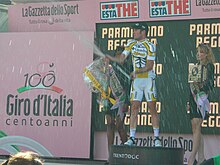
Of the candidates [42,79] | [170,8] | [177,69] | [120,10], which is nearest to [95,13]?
[120,10]

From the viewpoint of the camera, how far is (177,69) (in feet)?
33.4

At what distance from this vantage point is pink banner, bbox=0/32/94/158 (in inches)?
444

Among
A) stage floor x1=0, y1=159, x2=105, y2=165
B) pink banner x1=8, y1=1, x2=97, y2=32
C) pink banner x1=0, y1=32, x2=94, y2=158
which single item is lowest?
stage floor x1=0, y1=159, x2=105, y2=165

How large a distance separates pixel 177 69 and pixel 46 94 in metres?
2.67

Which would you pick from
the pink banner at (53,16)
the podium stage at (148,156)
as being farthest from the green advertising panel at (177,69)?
the podium stage at (148,156)

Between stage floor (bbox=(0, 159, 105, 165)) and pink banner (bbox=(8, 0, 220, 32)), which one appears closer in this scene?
pink banner (bbox=(8, 0, 220, 32))

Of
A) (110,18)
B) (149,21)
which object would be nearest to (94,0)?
(110,18)

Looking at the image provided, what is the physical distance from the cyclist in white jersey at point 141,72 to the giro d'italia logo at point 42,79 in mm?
2741

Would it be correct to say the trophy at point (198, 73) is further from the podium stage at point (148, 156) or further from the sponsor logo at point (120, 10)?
the sponsor logo at point (120, 10)

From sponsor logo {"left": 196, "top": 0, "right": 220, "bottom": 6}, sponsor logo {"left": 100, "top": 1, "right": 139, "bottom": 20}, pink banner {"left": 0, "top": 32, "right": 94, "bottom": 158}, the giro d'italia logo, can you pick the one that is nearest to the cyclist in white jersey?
sponsor logo {"left": 196, "top": 0, "right": 220, "bottom": 6}

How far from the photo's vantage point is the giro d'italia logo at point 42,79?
1160 cm

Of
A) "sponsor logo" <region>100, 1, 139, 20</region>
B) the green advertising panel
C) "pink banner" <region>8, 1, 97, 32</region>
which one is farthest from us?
"pink banner" <region>8, 1, 97, 32</region>

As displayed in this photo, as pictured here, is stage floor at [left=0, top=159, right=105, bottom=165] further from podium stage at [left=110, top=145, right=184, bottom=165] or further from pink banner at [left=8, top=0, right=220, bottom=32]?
pink banner at [left=8, top=0, right=220, bottom=32]

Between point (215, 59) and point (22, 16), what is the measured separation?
157 inches
